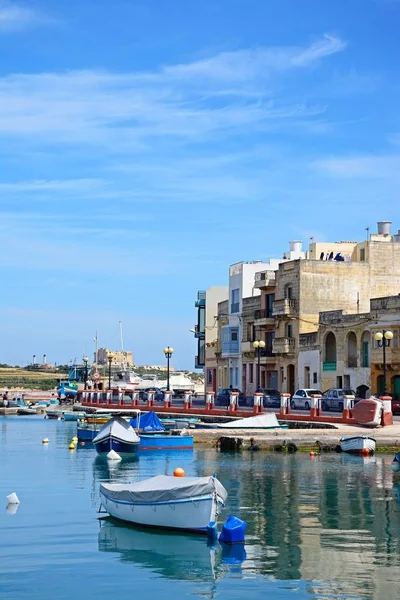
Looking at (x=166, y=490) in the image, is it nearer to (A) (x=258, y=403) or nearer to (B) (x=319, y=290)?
(A) (x=258, y=403)

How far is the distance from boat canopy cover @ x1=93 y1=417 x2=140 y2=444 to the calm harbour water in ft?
22.8

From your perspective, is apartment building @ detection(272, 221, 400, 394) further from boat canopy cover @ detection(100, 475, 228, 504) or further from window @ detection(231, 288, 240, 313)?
boat canopy cover @ detection(100, 475, 228, 504)

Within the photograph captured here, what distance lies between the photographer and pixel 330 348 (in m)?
73.4

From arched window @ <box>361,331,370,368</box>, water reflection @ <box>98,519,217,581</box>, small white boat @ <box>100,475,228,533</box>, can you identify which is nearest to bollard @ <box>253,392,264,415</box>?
arched window @ <box>361,331,370,368</box>

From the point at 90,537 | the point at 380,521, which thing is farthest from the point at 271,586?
the point at 380,521

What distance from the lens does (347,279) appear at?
256 ft

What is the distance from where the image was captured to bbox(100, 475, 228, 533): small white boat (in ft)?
80.8

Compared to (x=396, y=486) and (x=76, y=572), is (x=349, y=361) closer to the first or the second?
(x=396, y=486)

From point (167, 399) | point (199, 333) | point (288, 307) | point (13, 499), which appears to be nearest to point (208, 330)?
point (199, 333)

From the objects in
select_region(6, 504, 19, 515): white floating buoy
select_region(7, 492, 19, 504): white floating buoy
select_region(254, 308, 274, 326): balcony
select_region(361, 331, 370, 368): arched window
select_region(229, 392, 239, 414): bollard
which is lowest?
select_region(6, 504, 19, 515): white floating buoy

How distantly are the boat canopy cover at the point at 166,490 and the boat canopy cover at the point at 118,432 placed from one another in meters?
19.7

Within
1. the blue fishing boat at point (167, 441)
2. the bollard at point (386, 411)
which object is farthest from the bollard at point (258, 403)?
the bollard at point (386, 411)

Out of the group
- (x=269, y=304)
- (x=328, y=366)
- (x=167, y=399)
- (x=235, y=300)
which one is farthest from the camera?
(x=235, y=300)

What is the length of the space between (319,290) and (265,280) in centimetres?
572
